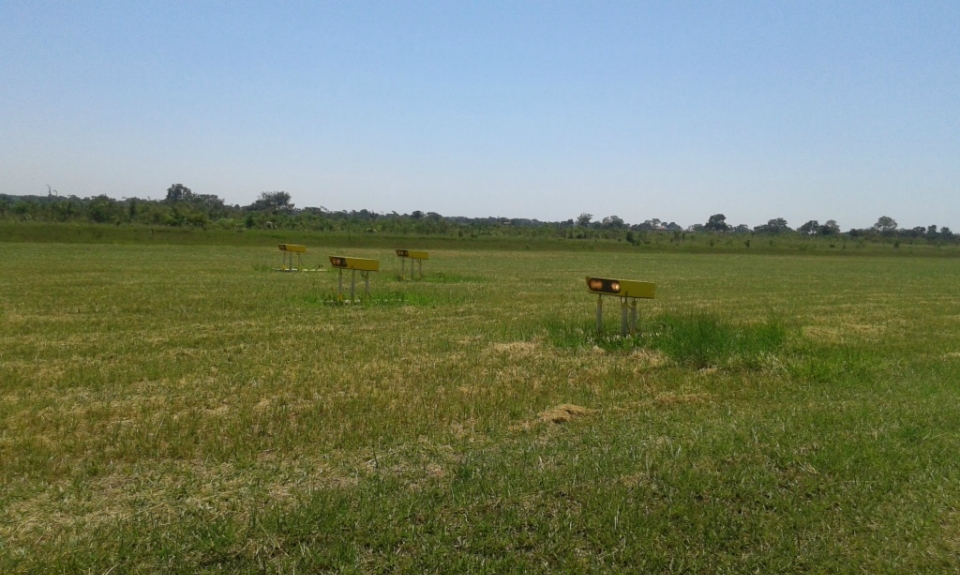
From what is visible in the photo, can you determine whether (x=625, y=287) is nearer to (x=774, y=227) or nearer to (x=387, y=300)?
(x=387, y=300)

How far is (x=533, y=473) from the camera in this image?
16.2 feet

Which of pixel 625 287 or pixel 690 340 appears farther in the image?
pixel 625 287

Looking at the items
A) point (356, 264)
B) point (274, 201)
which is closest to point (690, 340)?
point (356, 264)

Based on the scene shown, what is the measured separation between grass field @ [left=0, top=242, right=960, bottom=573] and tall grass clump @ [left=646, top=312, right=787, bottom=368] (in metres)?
0.05

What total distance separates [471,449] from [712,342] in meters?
5.73

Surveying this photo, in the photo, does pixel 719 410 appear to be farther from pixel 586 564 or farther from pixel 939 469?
pixel 586 564

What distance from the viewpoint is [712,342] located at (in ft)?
33.8

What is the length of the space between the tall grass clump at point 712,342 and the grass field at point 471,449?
5cm

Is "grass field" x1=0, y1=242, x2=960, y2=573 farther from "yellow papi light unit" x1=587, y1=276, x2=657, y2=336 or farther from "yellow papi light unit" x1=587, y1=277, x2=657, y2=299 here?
"yellow papi light unit" x1=587, y1=277, x2=657, y2=299

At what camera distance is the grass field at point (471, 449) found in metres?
3.94

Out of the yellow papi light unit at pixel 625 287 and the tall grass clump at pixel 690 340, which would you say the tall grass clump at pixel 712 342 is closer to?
the tall grass clump at pixel 690 340

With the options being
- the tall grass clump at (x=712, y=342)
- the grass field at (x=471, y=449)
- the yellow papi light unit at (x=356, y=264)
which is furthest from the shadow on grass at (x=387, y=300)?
the tall grass clump at (x=712, y=342)

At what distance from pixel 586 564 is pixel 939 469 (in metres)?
3.15

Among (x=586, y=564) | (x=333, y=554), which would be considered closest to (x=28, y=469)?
(x=333, y=554)
